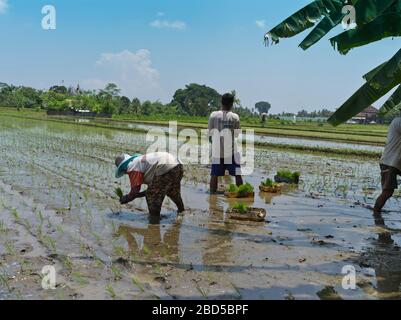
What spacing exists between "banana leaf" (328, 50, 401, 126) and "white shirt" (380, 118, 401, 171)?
3.89ft

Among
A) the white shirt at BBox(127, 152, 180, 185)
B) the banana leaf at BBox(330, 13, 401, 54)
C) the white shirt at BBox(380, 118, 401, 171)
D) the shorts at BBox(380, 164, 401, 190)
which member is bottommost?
the shorts at BBox(380, 164, 401, 190)

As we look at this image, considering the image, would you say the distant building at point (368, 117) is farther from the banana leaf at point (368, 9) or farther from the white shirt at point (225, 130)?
the banana leaf at point (368, 9)

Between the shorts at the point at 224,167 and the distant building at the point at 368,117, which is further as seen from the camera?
the distant building at the point at 368,117

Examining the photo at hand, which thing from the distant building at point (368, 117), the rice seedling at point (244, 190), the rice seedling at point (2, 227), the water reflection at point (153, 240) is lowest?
the water reflection at point (153, 240)

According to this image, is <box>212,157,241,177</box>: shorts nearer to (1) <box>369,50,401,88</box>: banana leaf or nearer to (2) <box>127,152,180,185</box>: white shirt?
(2) <box>127,152,180,185</box>: white shirt

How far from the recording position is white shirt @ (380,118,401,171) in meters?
5.60

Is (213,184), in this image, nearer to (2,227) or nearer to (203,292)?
(2,227)

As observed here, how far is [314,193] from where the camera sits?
7.58 metres

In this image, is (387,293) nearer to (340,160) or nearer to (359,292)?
(359,292)

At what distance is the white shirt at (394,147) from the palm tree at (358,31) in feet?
3.70

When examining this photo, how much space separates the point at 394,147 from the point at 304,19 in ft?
6.90

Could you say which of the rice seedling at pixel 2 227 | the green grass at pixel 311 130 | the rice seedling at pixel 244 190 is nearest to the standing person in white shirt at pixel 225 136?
the rice seedling at pixel 244 190

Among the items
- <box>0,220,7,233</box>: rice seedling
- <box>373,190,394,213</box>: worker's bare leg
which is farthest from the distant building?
<box>0,220,7,233</box>: rice seedling

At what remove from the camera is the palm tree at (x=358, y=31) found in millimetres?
4246
